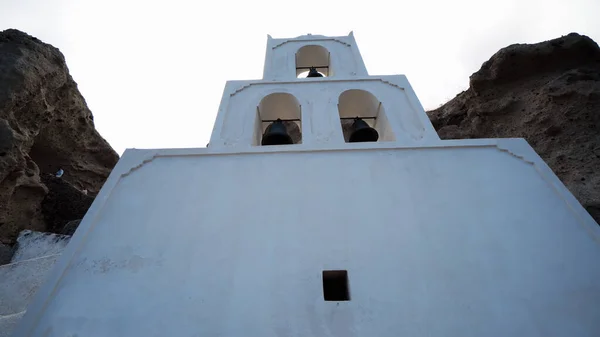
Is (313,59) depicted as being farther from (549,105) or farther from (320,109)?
(549,105)

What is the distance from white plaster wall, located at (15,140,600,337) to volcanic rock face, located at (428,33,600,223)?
319 cm

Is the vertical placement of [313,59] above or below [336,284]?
above

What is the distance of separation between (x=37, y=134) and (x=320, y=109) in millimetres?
5861

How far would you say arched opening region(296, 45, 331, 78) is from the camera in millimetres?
7432

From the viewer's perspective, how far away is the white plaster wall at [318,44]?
648 cm

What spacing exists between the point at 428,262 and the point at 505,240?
2.51ft

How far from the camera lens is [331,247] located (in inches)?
132

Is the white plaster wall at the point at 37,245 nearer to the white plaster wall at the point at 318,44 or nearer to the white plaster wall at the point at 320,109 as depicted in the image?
the white plaster wall at the point at 320,109

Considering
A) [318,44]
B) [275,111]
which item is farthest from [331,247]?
[318,44]

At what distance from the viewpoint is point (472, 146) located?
435cm

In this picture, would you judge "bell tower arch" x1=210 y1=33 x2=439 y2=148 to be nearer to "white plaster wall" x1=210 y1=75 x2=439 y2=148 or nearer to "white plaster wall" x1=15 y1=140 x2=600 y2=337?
"white plaster wall" x1=210 y1=75 x2=439 y2=148

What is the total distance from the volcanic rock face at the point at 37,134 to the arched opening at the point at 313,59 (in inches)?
189

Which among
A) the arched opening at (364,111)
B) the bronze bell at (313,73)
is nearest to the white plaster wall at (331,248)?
the arched opening at (364,111)

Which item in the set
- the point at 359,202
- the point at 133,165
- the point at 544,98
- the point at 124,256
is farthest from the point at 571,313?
the point at 544,98
